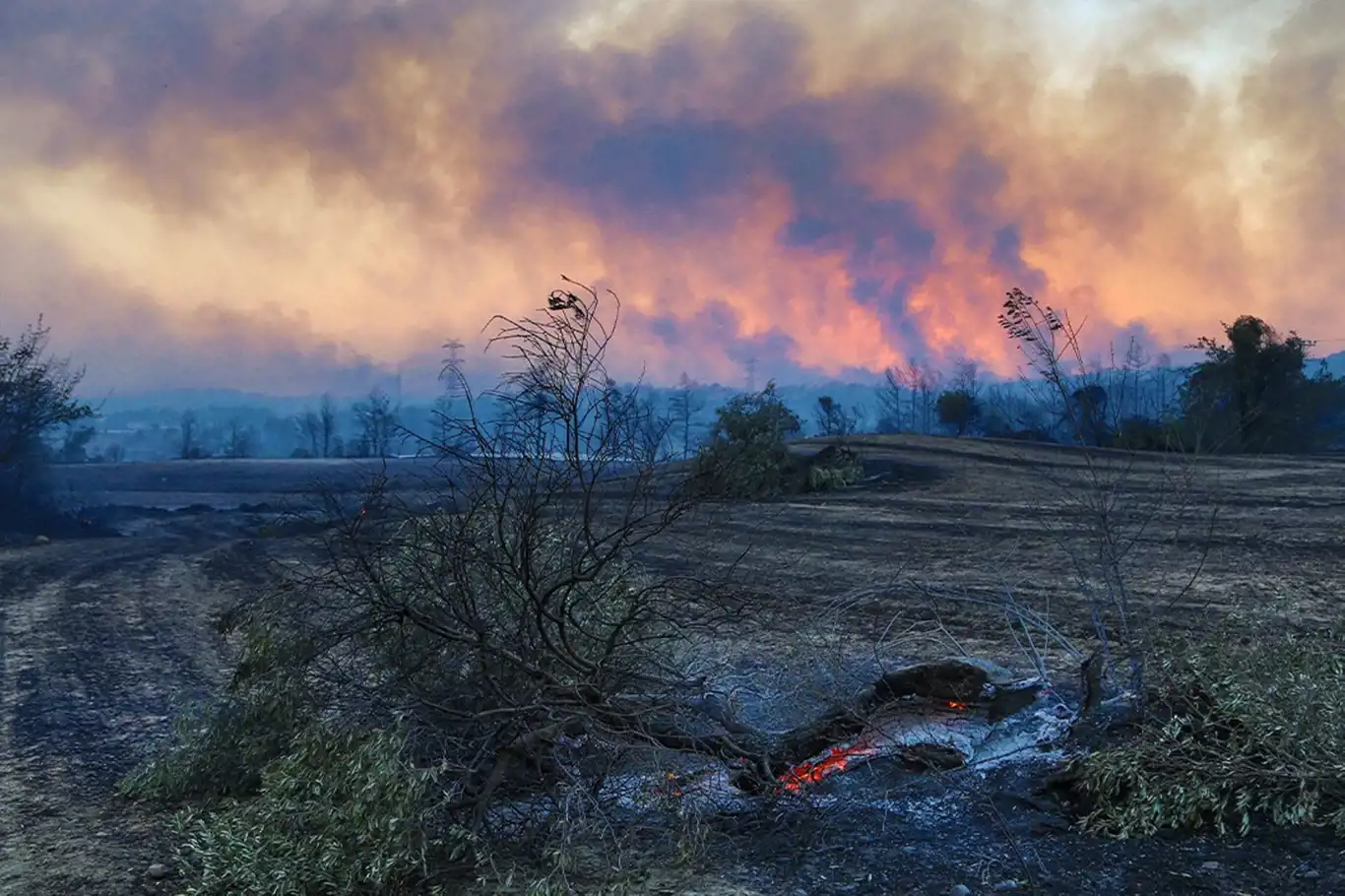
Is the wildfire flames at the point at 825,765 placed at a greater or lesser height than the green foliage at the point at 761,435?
lesser

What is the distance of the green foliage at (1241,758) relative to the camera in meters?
4.98

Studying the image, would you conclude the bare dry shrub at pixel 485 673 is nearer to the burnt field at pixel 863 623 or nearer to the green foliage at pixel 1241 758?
the burnt field at pixel 863 623

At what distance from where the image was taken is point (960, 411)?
45375 mm

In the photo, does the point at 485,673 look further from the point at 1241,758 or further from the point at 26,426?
the point at 26,426

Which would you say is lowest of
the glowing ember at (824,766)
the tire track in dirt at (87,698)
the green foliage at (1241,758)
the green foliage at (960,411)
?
the tire track in dirt at (87,698)

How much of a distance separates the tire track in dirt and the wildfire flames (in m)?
3.38

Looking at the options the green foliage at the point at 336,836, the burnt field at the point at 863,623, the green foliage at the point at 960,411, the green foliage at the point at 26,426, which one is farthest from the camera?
the green foliage at the point at 960,411

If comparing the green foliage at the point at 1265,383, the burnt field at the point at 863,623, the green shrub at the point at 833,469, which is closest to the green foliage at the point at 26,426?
the burnt field at the point at 863,623

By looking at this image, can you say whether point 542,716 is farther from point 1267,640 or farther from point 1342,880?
point 1267,640

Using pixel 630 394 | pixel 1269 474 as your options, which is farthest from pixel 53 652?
pixel 1269 474

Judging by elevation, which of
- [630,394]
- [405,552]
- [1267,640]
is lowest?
[1267,640]

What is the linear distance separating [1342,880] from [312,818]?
4.68 m

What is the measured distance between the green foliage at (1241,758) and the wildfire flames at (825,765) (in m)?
1.29

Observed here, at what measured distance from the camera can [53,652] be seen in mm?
10469
